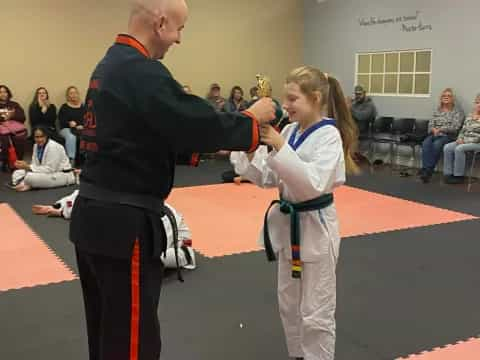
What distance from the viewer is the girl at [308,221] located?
243cm

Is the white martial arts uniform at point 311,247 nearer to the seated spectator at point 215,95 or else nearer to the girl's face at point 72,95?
the girl's face at point 72,95

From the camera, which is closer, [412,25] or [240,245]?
[240,245]

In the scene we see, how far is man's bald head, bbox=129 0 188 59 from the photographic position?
1.75 metres

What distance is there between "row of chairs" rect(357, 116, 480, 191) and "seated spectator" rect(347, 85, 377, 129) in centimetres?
10

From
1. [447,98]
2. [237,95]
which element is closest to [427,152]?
[447,98]

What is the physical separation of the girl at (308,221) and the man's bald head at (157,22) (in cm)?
75

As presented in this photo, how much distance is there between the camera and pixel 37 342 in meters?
3.25

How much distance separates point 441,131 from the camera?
8.89m

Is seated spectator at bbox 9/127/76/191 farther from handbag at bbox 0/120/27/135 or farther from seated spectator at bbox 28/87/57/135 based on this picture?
seated spectator at bbox 28/87/57/135

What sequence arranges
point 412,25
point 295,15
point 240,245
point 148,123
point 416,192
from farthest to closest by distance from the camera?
point 295,15, point 412,25, point 416,192, point 240,245, point 148,123

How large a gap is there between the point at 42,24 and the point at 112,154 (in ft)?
31.7

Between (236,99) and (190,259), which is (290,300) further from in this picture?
(236,99)

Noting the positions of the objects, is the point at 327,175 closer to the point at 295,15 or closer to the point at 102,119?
the point at 102,119

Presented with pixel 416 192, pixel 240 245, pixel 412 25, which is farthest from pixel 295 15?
pixel 240 245
